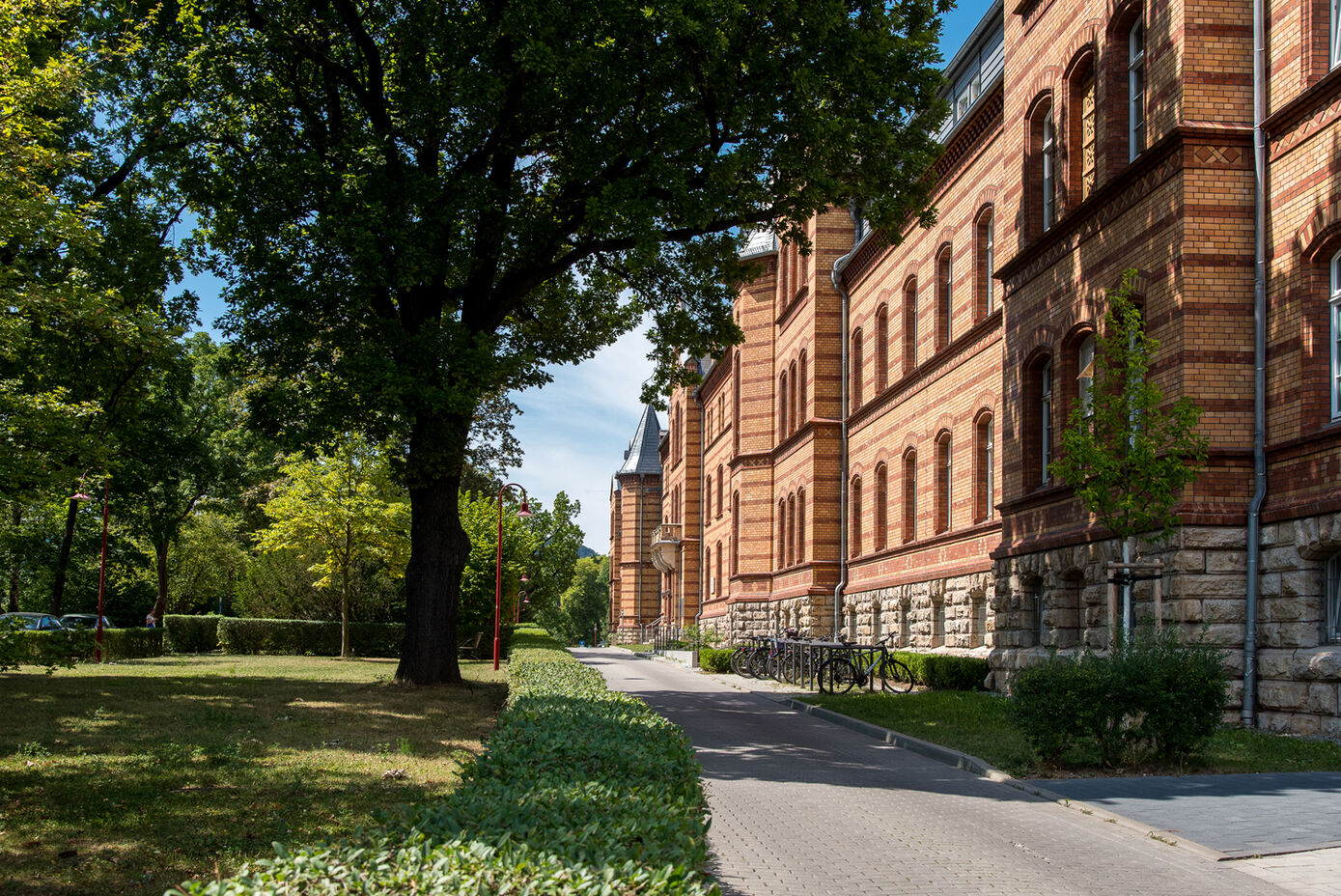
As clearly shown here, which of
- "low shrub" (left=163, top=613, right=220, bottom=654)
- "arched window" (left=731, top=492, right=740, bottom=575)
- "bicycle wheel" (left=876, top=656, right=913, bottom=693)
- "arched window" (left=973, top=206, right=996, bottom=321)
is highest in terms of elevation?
"arched window" (left=973, top=206, right=996, bottom=321)

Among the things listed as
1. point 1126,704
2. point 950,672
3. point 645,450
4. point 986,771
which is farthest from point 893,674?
point 645,450

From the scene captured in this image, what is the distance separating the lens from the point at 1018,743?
12.5 m

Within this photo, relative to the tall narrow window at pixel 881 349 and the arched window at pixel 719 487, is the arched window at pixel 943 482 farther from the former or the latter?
the arched window at pixel 719 487

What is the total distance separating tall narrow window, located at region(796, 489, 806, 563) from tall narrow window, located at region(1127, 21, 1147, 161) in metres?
20.6

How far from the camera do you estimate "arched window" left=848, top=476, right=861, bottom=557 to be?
3297 centimetres

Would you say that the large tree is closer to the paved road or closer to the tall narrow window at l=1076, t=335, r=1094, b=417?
the tall narrow window at l=1076, t=335, r=1094, b=417

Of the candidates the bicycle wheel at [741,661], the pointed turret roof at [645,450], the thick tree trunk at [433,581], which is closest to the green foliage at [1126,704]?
the thick tree trunk at [433,581]

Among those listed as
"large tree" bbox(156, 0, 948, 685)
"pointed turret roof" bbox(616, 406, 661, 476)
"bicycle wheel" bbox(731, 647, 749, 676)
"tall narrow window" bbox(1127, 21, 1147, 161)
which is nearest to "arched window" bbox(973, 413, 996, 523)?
"large tree" bbox(156, 0, 948, 685)

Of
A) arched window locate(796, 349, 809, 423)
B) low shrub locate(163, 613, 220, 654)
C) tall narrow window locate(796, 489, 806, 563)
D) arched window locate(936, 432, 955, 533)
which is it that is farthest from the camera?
low shrub locate(163, 613, 220, 654)

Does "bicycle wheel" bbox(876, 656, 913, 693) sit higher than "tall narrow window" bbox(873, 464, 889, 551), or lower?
lower

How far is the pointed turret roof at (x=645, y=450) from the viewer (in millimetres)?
80875

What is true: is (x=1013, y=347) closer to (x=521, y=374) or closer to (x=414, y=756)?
(x=521, y=374)

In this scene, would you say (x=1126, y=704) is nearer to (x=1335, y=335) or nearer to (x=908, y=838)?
(x=908, y=838)

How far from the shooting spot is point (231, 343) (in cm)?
1831
